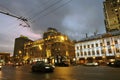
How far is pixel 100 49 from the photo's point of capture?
56.4m

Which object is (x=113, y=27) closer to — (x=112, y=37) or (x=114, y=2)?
(x=114, y=2)

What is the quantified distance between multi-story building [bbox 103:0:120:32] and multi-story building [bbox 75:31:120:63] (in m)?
36.2

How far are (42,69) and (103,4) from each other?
93.6m

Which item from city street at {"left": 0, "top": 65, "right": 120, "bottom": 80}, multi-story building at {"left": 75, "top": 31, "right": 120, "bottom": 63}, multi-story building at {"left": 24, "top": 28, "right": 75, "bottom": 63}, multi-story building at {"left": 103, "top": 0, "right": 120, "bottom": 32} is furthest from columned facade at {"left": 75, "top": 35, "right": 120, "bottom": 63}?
multi-story building at {"left": 103, "top": 0, "right": 120, "bottom": 32}

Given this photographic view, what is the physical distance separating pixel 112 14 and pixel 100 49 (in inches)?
1948

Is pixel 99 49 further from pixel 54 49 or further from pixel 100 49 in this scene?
pixel 54 49

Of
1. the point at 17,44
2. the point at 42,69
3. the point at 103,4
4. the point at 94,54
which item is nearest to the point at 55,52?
the point at 94,54

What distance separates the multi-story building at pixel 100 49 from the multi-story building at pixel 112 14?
1427 inches

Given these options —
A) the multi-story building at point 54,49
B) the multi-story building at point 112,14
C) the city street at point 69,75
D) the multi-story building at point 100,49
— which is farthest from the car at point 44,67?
the multi-story building at point 112,14

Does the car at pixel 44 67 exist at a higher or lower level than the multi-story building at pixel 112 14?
lower

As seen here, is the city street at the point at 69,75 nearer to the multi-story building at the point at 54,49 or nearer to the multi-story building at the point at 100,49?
the multi-story building at the point at 100,49

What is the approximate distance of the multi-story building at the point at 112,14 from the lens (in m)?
93.2

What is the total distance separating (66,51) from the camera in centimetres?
8381

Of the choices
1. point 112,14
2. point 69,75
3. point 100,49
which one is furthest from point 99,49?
point 112,14
